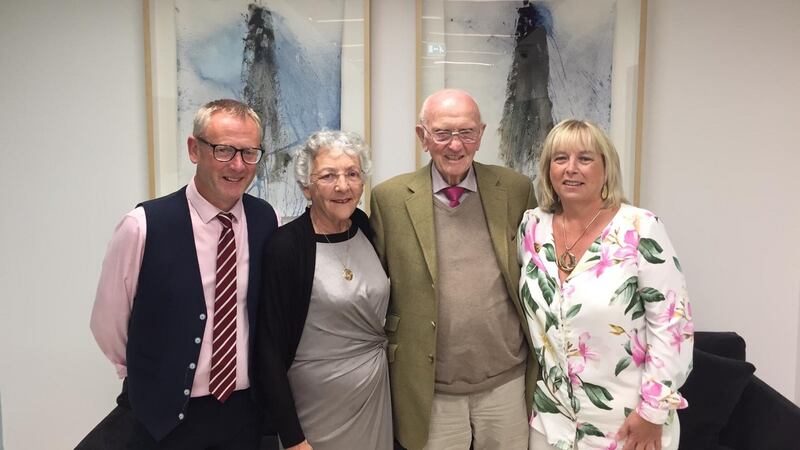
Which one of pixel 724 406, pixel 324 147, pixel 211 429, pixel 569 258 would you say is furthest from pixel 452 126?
pixel 724 406

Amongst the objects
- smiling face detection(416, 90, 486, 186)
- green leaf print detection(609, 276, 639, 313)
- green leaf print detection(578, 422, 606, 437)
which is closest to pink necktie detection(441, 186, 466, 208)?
smiling face detection(416, 90, 486, 186)

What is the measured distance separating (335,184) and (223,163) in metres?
0.33

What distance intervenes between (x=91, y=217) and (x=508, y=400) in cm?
202

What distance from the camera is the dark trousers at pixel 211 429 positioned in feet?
4.96

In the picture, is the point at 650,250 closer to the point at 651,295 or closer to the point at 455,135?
the point at 651,295

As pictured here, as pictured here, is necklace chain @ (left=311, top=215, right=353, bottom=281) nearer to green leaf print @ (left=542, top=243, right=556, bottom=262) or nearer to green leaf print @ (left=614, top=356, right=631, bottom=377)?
green leaf print @ (left=542, top=243, right=556, bottom=262)

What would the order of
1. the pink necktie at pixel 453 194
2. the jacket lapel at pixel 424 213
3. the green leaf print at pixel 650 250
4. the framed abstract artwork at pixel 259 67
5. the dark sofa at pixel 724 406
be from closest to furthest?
the green leaf print at pixel 650 250, the jacket lapel at pixel 424 213, the pink necktie at pixel 453 194, the dark sofa at pixel 724 406, the framed abstract artwork at pixel 259 67

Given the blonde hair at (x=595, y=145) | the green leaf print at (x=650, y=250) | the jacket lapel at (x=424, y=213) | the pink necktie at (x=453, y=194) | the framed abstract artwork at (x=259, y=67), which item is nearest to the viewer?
the green leaf print at (x=650, y=250)

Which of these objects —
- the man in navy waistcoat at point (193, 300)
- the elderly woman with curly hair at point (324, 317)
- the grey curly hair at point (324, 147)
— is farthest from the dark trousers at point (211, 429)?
the grey curly hair at point (324, 147)

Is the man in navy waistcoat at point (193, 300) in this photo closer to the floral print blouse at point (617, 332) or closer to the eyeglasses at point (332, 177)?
the eyeglasses at point (332, 177)

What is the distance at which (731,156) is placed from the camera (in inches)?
94.1

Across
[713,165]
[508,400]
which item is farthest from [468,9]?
[508,400]

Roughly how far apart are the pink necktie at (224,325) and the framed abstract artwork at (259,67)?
0.91 m

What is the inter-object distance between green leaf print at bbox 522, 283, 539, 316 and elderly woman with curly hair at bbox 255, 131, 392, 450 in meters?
0.46
